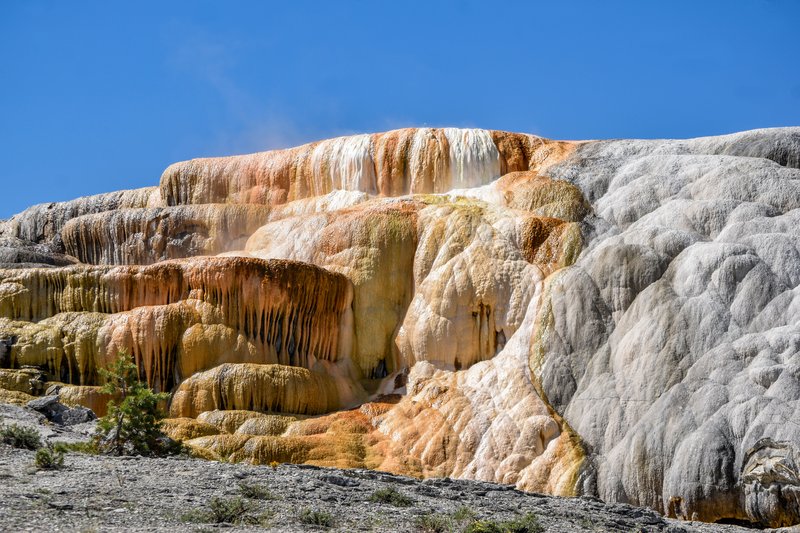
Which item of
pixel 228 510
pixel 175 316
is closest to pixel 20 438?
pixel 228 510

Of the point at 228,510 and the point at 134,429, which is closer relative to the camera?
the point at 228,510

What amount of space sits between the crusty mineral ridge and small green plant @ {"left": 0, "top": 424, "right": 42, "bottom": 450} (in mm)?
7284

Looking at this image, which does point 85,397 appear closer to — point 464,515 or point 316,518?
point 316,518

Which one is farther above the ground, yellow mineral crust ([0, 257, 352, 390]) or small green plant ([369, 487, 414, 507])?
yellow mineral crust ([0, 257, 352, 390])

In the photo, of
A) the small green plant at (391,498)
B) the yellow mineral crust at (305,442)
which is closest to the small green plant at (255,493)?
the small green plant at (391,498)

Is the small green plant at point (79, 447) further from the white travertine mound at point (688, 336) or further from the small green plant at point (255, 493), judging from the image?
the white travertine mound at point (688, 336)

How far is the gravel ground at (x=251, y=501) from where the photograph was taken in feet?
56.0

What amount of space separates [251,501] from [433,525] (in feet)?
8.98

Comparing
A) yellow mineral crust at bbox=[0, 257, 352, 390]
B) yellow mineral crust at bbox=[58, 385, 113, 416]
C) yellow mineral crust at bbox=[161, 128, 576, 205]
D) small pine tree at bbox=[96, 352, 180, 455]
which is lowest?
small pine tree at bbox=[96, 352, 180, 455]

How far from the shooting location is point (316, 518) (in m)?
17.8

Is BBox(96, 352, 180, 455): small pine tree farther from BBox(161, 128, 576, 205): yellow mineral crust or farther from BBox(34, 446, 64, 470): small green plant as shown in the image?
BBox(161, 128, 576, 205): yellow mineral crust

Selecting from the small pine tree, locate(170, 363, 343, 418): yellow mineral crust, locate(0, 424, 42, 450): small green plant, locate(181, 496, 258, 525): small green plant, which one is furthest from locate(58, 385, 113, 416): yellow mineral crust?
locate(181, 496, 258, 525): small green plant

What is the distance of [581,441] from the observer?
30.7 m

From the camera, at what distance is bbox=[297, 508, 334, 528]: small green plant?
17688 mm
